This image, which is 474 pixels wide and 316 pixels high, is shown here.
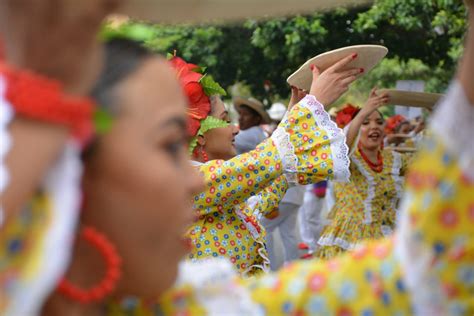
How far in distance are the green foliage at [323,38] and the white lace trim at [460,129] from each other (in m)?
6.65

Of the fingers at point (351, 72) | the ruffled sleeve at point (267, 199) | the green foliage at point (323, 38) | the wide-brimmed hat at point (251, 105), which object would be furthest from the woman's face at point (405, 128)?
the fingers at point (351, 72)

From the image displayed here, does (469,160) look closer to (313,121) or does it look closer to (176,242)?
(176,242)

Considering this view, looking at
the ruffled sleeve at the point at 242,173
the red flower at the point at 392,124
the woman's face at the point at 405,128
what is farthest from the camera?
the woman's face at the point at 405,128

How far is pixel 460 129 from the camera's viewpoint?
4.82 feet

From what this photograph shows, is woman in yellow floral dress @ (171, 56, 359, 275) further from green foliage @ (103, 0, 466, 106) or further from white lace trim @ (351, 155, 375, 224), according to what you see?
green foliage @ (103, 0, 466, 106)

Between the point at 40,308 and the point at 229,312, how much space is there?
1.16 ft

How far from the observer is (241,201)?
3738 millimetres

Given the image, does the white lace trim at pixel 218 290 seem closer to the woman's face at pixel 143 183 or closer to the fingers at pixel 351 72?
the woman's face at pixel 143 183

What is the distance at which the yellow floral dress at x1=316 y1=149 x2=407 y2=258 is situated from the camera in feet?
22.9

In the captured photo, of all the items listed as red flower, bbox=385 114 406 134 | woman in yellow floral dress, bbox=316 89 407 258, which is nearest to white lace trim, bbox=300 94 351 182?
woman in yellow floral dress, bbox=316 89 407 258

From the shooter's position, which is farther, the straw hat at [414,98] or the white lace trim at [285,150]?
the straw hat at [414,98]

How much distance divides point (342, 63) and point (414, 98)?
2.63m

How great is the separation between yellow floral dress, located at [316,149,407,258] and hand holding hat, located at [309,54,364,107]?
11.3 ft

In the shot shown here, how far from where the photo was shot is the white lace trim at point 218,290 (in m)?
1.58
